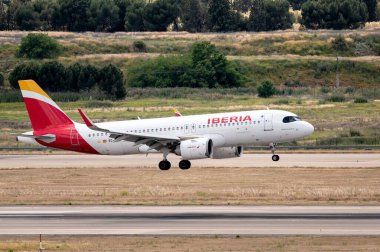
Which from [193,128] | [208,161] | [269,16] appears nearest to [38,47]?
[269,16]

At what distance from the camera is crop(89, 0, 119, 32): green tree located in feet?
598

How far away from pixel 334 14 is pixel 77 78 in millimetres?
72731

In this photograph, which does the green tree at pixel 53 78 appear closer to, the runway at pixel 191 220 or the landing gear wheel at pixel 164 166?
the landing gear wheel at pixel 164 166

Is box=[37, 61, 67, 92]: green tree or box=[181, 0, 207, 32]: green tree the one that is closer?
box=[37, 61, 67, 92]: green tree

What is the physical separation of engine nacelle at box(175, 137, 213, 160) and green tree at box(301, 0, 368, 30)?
124 meters

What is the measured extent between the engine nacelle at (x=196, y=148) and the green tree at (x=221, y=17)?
128 m

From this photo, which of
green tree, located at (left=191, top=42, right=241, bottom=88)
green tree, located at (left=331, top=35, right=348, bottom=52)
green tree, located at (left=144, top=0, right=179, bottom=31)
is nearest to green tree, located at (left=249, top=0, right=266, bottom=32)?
green tree, located at (left=144, top=0, right=179, bottom=31)

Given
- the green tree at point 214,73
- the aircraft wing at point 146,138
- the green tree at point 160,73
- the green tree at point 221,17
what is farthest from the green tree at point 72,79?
the green tree at point 221,17

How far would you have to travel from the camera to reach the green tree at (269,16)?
181375 mm

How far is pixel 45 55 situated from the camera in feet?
468

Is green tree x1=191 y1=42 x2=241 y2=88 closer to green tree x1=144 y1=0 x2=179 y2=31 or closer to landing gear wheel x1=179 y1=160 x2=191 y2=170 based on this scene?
green tree x1=144 y1=0 x2=179 y2=31

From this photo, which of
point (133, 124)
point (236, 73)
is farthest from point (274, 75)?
point (133, 124)

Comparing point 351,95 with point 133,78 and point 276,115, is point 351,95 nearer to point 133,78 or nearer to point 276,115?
point 133,78

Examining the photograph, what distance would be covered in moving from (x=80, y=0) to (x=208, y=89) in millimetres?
63717
